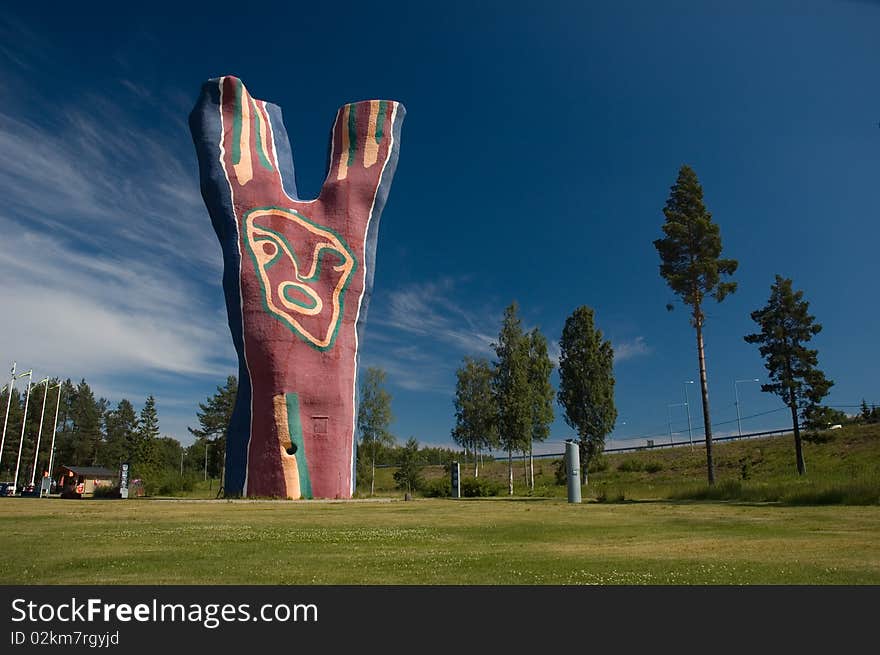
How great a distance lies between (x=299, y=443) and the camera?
2659 cm

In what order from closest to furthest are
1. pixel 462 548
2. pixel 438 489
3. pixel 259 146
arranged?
pixel 462 548
pixel 259 146
pixel 438 489

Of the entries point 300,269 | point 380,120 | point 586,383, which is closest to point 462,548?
point 300,269

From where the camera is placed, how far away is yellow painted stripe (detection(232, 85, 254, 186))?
28984 millimetres

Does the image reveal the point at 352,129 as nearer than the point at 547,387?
Yes

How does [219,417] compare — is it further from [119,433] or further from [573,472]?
[573,472]

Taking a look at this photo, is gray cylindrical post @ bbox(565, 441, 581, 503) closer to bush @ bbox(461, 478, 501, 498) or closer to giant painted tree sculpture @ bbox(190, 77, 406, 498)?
giant painted tree sculpture @ bbox(190, 77, 406, 498)

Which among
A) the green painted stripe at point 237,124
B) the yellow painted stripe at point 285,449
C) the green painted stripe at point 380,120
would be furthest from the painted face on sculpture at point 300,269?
the green painted stripe at point 380,120

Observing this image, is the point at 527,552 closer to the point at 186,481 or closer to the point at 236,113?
the point at 236,113

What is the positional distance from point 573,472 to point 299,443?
37.0 feet

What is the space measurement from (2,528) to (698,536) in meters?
12.3

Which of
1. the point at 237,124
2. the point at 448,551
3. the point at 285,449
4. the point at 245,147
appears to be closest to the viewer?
the point at 448,551
